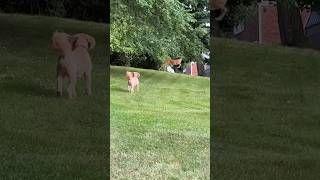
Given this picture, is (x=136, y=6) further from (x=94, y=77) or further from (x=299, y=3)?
(x=299, y=3)

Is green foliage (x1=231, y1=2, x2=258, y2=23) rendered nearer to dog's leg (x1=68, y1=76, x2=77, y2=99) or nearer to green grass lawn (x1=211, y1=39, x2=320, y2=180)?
green grass lawn (x1=211, y1=39, x2=320, y2=180)

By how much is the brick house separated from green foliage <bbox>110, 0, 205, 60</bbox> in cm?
44

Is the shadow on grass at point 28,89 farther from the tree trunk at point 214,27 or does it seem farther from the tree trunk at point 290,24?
the tree trunk at point 290,24

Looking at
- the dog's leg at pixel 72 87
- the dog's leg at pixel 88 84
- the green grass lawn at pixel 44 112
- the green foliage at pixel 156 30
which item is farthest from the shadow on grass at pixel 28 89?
the green foliage at pixel 156 30

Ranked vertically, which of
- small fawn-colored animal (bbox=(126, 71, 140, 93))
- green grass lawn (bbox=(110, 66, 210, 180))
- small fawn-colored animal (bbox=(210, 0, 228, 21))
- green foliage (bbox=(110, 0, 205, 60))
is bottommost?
green grass lawn (bbox=(110, 66, 210, 180))

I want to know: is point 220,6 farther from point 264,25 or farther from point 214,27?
point 264,25

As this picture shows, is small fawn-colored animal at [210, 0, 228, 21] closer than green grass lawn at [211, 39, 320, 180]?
Yes

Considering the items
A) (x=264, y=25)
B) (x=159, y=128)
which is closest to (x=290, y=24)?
(x=264, y=25)

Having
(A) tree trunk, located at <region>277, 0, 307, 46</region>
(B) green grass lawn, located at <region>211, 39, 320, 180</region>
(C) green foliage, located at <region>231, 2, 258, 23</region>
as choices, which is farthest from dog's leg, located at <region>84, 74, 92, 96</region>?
(A) tree trunk, located at <region>277, 0, 307, 46</region>

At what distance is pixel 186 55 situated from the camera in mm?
3961

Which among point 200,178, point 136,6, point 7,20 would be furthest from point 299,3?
point 7,20

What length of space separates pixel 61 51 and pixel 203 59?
94 centimetres

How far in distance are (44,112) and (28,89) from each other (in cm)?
21

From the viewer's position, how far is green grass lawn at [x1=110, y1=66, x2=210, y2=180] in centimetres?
383
